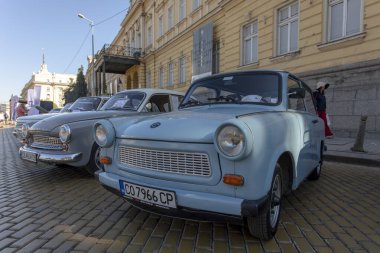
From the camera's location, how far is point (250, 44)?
46.4ft

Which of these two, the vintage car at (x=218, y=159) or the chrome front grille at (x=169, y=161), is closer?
the vintage car at (x=218, y=159)

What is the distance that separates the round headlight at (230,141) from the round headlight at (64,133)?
2.95m

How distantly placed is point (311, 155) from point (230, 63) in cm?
1193

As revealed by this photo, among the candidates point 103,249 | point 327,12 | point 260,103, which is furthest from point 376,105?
point 103,249

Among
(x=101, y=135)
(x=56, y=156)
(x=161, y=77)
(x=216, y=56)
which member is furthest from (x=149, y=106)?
(x=161, y=77)

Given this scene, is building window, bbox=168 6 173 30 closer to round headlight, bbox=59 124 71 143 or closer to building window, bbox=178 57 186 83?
building window, bbox=178 57 186 83

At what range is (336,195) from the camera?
4.00 metres

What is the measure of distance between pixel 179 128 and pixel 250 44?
12559 mm

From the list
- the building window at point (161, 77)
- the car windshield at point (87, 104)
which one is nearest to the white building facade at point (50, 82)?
the building window at point (161, 77)

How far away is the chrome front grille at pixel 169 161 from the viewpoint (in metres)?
2.42

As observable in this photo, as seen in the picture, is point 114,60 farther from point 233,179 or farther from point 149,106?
point 233,179

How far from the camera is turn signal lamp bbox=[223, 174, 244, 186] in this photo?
2.26 m

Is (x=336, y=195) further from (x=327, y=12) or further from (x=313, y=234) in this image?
(x=327, y=12)

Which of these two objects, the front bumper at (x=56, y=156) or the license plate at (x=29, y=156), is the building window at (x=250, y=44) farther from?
the license plate at (x=29, y=156)
